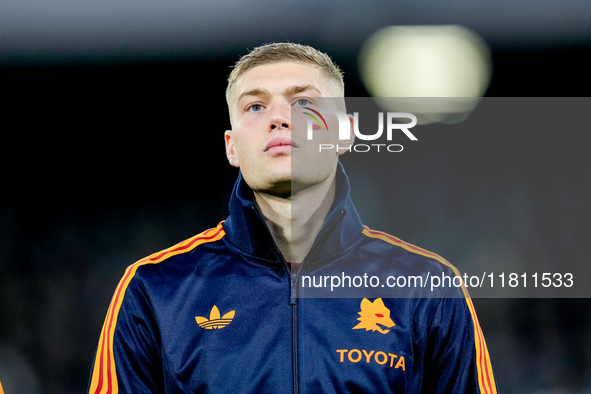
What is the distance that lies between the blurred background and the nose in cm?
52

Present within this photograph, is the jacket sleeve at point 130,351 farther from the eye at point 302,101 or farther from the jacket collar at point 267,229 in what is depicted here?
the eye at point 302,101

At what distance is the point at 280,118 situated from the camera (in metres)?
1.56

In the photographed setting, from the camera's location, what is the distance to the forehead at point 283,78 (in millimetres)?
1596

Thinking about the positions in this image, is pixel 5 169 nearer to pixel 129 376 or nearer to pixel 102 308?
pixel 102 308

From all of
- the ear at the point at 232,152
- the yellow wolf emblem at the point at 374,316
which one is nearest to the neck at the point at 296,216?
the ear at the point at 232,152

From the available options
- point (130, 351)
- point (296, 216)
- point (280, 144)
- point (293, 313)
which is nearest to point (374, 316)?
point (293, 313)

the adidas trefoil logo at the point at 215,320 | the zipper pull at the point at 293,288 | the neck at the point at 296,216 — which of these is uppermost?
the neck at the point at 296,216

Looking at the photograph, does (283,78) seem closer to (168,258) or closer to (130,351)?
(168,258)

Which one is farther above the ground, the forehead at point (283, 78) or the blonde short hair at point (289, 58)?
the blonde short hair at point (289, 58)

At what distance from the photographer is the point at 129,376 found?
1479mm

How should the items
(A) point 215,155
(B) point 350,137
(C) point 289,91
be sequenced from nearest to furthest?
(C) point 289,91
(B) point 350,137
(A) point 215,155

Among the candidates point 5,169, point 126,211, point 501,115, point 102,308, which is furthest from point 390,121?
point 5,169

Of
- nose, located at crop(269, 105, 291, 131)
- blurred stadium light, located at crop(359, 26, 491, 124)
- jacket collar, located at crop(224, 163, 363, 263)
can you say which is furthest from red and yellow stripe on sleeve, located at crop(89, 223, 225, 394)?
blurred stadium light, located at crop(359, 26, 491, 124)

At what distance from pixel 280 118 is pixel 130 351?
0.74m
